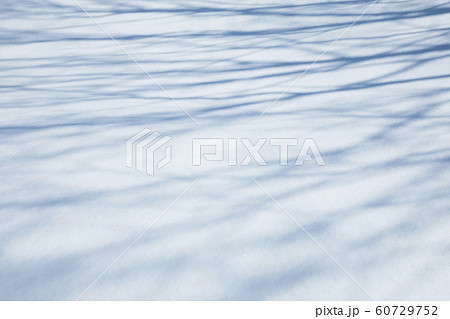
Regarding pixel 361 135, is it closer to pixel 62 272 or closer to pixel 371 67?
pixel 371 67

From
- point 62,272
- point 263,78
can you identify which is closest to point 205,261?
point 62,272

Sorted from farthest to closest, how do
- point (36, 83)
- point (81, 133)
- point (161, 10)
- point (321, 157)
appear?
point (161, 10) → point (36, 83) → point (81, 133) → point (321, 157)

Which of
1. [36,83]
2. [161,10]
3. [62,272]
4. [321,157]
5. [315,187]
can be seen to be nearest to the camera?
[62,272]

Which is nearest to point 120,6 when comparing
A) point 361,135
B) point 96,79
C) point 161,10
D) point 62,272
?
point 161,10

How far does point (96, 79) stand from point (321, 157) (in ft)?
2.97

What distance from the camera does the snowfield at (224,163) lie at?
98 centimetres

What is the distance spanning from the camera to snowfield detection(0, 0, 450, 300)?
38.7 inches

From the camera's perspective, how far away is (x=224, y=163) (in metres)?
1.33

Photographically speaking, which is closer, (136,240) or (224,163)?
(136,240)

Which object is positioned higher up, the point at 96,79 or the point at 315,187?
the point at 96,79

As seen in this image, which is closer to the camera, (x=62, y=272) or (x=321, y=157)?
(x=62, y=272)

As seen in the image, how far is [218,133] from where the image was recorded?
1454mm

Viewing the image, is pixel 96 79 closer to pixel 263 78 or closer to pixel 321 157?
pixel 263 78

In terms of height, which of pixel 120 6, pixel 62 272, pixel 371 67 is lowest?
pixel 62 272
